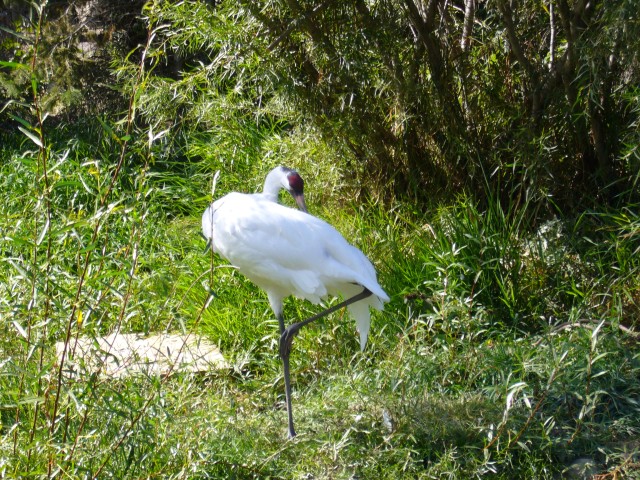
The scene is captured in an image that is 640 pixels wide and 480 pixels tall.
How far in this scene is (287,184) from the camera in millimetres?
5305

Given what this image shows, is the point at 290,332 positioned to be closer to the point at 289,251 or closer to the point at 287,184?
the point at 289,251

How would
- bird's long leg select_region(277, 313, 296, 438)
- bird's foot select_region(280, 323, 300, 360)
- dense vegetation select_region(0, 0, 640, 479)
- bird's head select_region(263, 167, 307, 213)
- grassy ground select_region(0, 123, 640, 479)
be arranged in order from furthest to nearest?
bird's head select_region(263, 167, 307, 213) < bird's foot select_region(280, 323, 300, 360) < bird's long leg select_region(277, 313, 296, 438) < dense vegetation select_region(0, 0, 640, 479) < grassy ground select_region(0, 123, 640, 479)

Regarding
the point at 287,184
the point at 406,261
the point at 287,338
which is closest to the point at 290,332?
the point at 287,338

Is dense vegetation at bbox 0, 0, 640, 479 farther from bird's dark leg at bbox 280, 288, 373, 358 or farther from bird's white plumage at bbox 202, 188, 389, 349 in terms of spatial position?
bird's white plumage at bbox 202, 188, 389, 349

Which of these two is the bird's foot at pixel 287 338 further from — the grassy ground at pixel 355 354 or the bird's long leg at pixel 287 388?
the grassy ground at pixel 355 354

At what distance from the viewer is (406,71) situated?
5938 mm

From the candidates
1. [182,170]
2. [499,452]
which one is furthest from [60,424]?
[182,170]

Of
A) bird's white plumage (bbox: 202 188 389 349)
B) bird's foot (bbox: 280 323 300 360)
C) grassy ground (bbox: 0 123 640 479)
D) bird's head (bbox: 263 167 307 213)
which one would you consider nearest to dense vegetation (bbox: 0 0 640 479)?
grassy ground (bbox: 0 123 640 479)

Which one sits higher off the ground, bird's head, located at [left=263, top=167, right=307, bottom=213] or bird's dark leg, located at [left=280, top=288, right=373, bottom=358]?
bird's head, located at [left=263, top=167, right=307, bottom=213]

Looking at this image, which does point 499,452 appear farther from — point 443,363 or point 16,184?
point 16,184

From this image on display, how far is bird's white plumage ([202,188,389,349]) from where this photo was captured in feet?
14.9

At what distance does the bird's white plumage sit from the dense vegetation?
17.3 inches

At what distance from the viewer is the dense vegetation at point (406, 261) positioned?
3.94 meters

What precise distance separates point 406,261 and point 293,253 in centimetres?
130
